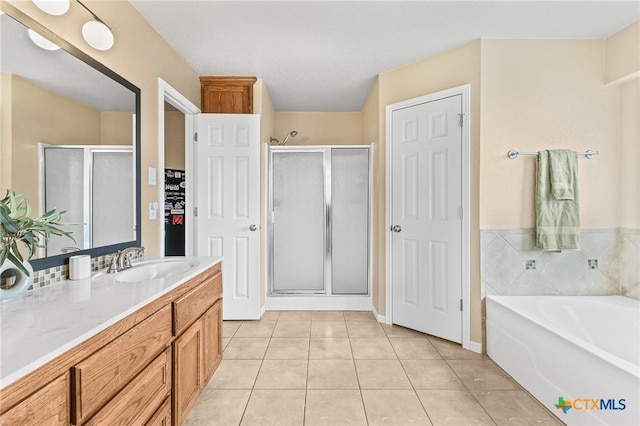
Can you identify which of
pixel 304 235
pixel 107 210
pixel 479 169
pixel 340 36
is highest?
pixel 340 36

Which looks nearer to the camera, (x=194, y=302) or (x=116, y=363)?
(x=116, y=363)

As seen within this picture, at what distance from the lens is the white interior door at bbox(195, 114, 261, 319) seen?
2.97 m

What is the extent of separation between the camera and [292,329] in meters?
2.83

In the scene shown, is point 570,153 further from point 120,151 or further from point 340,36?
point 120,151

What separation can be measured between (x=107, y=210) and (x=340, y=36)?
198cm

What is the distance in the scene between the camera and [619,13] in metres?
2.04

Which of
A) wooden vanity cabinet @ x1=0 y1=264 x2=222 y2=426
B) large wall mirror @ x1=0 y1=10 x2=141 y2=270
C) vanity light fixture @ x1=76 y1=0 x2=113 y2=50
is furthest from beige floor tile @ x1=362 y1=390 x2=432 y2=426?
vanity light fixture @ x1=76 y1=0 x2=113 y2=50

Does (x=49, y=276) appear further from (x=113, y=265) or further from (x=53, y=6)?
(x=53, y=6)

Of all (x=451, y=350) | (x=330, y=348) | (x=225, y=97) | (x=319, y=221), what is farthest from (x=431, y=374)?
(x=225, y=97)

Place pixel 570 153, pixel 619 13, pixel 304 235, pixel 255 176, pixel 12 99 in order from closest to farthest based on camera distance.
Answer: pixel 12 99 < pixel 619 13 < pixel 570 153 < pixel 255 176 < pixel 304 235

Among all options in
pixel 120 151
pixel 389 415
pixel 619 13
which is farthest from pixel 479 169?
pixel 120 151

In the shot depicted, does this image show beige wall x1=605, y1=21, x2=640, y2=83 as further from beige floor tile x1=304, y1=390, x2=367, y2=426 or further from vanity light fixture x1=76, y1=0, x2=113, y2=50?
vanity light fixture x1=76, y1=0, x2=113, y2=50

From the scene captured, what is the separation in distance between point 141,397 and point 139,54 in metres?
1.99

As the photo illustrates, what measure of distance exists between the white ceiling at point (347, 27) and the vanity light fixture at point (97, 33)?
434mm
